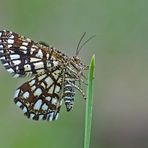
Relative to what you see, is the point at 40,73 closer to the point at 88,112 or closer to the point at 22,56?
the point at 22,56

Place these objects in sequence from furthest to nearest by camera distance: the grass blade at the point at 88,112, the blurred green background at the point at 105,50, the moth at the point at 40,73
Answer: the blurred green background at the point at 105,50 → the moth at the point at 40,73 → the grass blade at the point at 88,112

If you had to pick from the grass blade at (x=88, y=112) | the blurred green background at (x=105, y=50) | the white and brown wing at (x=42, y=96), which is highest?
the blurred green background at (x=105, y=50)

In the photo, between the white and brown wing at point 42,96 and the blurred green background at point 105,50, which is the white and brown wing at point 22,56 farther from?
the blurred green background at point 105,50

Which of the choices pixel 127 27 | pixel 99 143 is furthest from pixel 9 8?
pixel 99 143

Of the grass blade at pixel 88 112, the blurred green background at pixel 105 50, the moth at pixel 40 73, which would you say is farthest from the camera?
the blurred green background at pixel 105 50

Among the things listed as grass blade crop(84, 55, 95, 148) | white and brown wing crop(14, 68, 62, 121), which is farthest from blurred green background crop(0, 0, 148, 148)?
grass blade crop(84, 55, 95, 148)

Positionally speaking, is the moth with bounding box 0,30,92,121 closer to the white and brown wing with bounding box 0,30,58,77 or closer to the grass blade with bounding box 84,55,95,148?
the white and brown wing with bounding box 0,30,58,77

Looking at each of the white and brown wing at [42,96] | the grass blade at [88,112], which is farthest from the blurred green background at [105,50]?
the grass blade at [88,112]
